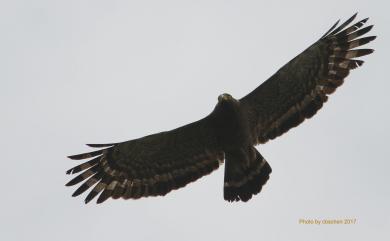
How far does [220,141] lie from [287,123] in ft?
3.92

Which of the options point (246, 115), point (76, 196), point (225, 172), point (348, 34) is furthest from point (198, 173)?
point (348, 34)

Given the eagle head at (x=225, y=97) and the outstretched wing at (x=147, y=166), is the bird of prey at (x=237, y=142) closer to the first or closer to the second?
the outstretched wing at (x=147, y=166)

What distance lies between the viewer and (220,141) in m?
11.4

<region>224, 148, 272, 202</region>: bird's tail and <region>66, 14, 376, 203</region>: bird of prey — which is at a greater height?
<region>66, 14, 376, 203</region>: bird of prey

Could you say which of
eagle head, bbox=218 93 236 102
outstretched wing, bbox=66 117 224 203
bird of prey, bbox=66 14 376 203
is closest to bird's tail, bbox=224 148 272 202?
bird of prey, bbox=66 14 376 203

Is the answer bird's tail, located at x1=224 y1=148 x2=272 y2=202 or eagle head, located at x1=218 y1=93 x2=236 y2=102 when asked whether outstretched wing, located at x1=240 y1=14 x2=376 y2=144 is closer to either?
bird's tail, located at x1=224 y1=148 x2=272 y2=202

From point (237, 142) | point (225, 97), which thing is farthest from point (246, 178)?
point (225, 97)

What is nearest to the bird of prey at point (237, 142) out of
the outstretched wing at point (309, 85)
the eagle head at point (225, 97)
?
the outstretched wing at point (309, 85)

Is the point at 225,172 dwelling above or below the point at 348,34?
below

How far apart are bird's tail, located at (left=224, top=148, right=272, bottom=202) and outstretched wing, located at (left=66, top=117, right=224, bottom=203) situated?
0.40m

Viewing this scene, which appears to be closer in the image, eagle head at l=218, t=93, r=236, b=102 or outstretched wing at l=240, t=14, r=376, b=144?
eagle head at l=218, t=93, r=236, b=102

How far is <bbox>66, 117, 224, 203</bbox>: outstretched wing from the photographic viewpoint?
11.6m

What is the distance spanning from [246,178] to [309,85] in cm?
191

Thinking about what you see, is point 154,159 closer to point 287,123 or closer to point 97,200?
point 97,200
